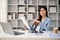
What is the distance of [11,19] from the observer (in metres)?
5.05

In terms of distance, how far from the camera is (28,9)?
5.05 meters

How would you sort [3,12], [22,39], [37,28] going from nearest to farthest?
[22,39] → [37,28] → [3,12]

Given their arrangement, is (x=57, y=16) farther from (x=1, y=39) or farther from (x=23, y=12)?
(x=1, y=39)

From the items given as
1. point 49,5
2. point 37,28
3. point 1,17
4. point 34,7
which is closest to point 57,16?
point 49,5

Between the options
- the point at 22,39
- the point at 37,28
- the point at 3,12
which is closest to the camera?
the point at 22,39

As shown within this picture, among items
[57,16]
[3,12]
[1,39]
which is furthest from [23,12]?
[1,39]

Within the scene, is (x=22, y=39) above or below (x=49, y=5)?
below

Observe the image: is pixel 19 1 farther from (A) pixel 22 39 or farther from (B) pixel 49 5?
(A) pixel 22 39

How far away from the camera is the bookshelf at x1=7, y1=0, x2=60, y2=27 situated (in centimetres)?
500

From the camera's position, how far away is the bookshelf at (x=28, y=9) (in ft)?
16.4

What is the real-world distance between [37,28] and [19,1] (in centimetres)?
286

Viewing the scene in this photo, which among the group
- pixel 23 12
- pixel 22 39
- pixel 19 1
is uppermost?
pixel 19 1

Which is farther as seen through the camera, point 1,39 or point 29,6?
point 29,6

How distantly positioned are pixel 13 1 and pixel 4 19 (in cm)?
81
